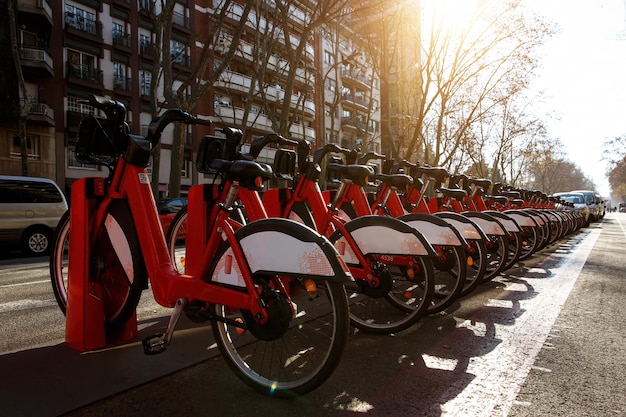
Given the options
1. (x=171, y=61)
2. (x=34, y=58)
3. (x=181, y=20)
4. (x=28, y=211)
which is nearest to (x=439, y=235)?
(x=28, y=211)

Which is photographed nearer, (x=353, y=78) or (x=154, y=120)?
(x=154, y=120)

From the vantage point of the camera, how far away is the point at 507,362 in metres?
3.02

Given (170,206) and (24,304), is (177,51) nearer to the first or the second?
(170,206)

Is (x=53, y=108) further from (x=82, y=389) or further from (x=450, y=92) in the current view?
(x=82, y=389)

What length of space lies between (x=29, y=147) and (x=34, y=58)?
15.5ft

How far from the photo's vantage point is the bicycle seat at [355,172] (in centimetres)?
408

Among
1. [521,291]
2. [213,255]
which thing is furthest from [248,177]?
[521,291]

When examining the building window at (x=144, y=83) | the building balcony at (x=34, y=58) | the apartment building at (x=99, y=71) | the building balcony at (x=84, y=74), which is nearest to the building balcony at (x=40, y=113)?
the apartment building at (x=99, y=71)

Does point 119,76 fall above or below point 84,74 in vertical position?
above

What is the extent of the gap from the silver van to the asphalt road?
8.73m

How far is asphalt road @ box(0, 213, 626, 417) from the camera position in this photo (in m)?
2.30

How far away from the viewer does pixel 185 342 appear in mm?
3275

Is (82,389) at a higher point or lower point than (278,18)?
lower

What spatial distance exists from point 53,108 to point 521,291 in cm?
2725
